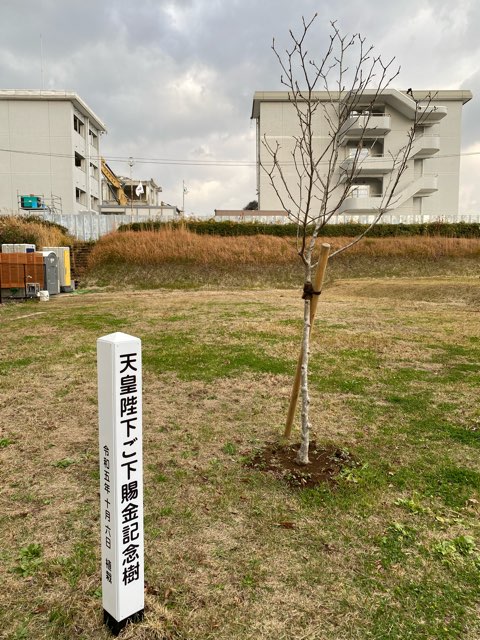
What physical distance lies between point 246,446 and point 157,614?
1945mm

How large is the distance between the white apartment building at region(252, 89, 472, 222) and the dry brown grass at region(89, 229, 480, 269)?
28.8 ft

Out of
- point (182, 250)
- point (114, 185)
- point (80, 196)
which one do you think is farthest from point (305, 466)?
point (114, 185)

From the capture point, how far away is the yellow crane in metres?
46.2

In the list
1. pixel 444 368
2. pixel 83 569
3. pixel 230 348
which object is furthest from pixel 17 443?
pixel 444 368

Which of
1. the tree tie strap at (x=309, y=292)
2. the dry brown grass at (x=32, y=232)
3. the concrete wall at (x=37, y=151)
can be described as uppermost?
the concrete wall at (x=37, y=151)

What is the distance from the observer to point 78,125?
37000 millimetres

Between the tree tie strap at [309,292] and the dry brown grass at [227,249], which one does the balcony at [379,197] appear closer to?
the dry brown grass at [227,249]

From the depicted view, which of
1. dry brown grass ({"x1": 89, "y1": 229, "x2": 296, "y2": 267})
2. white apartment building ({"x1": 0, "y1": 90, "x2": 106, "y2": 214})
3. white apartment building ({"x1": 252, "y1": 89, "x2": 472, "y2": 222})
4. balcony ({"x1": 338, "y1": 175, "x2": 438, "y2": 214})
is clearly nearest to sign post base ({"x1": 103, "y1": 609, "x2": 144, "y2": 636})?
dry brown grass ({"x1": 89, "y1": 229, "x2": 296, "y2": 267})

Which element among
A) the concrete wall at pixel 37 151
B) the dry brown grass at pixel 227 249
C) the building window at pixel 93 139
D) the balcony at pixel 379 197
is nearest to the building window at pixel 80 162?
the concrete wall at pixel 37 151

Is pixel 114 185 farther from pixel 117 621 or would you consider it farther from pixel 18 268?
pixel 117 621

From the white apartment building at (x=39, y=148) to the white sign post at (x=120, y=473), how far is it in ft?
116

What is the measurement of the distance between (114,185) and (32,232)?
3078 centimetres

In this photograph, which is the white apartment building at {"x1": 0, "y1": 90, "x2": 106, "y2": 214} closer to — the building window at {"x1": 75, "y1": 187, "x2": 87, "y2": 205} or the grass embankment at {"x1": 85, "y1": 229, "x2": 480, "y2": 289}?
the building window at {"x1": 75, "y1": 187, "x2": 87, "y2": 205}

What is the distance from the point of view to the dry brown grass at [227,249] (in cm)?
2278
